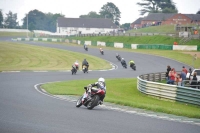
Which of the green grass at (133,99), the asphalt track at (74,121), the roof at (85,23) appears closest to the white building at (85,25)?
the roof at (85,23)

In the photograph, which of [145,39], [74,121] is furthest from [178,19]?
[74,121]

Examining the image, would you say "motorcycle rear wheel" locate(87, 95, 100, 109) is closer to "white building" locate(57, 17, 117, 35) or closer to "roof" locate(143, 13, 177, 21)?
"roof" locate(143, 13, 177, 21)

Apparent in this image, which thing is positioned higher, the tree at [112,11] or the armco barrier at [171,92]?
the tree at [112,11]

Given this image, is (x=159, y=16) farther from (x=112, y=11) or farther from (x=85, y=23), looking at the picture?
(x=112, y=11)

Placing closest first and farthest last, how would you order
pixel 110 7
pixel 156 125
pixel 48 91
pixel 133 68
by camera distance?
pixel 156 125
pixel 48 91
pixel 133 68
pixel 110 7

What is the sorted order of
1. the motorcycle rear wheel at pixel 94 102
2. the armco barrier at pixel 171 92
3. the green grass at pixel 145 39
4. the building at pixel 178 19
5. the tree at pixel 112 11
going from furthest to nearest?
1. the tree at pixel 112 11
2. the building at pixel 178 19
3. the green grass at pixel 145 39
4. the armco barrier at pixel 171 92
5. the motorcycle rear wheel at pixel 94 102

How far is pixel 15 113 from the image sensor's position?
12.6 meters

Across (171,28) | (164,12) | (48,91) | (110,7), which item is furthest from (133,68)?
(110,7)

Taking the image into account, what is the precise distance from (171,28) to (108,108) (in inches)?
3928

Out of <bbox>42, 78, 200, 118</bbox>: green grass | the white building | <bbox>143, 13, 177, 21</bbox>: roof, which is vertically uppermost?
<bbox>143, 13, 177, 21</bbox>: roof

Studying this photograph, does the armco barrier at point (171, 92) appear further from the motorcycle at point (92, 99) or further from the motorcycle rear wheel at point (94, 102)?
the motorcycle rear wheel at point (94, 102)

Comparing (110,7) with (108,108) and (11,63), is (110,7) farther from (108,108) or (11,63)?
(108,108)

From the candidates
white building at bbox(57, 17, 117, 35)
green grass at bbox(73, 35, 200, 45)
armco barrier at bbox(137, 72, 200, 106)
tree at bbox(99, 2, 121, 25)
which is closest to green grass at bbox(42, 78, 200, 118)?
armco barrier at bbox(137, 72, 200, 106)

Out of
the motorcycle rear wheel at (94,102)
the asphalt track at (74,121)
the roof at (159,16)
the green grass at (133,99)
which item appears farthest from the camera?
the roof at (159,16)
